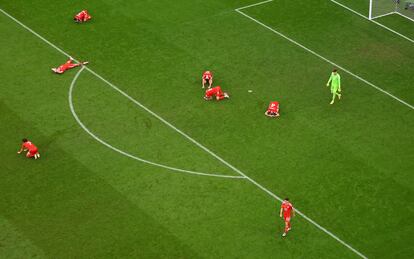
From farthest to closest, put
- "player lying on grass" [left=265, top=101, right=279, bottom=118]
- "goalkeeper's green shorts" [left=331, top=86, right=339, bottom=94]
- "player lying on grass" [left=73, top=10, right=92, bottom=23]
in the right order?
1. "player lying on grass" [left=73, top=10, right=92, bottom=23]
2. "goalkeeper's green shorts" [left=331, top=86, right=339, bottom=94]
3. "player lying on grass" [left=265, top=101, right=279, bottom=118]

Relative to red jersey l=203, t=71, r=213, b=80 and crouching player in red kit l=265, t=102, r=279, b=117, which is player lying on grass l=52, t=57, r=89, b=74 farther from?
crouching player in red kit l=265, t=102, r=279, b=117

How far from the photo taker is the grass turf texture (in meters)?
28.5

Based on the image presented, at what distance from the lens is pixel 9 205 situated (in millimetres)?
29719

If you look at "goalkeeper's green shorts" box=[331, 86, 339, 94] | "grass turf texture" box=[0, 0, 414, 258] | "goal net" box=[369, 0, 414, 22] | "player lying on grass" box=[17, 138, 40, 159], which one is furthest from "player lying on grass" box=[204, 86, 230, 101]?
"goal net" box=[369, 0, 414, 22]

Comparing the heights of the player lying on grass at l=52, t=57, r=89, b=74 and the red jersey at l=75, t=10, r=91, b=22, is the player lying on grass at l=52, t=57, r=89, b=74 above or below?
below

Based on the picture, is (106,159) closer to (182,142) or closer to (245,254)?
(182,142)

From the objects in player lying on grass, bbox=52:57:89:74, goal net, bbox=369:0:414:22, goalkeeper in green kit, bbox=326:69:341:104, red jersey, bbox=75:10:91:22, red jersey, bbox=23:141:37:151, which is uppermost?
goalkeeper in green kit, bbox=326:69:341:104

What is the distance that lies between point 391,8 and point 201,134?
17.1m

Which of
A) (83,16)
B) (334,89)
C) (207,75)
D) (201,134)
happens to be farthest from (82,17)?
(334,89)

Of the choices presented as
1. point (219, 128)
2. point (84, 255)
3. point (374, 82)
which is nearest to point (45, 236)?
point (84, 255)

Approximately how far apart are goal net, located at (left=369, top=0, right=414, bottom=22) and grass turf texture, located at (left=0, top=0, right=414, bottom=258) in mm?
1524

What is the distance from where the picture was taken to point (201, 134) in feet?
112

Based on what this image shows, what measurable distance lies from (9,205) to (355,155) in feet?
46.7

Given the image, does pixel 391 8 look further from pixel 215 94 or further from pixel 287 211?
pixel 287 211
